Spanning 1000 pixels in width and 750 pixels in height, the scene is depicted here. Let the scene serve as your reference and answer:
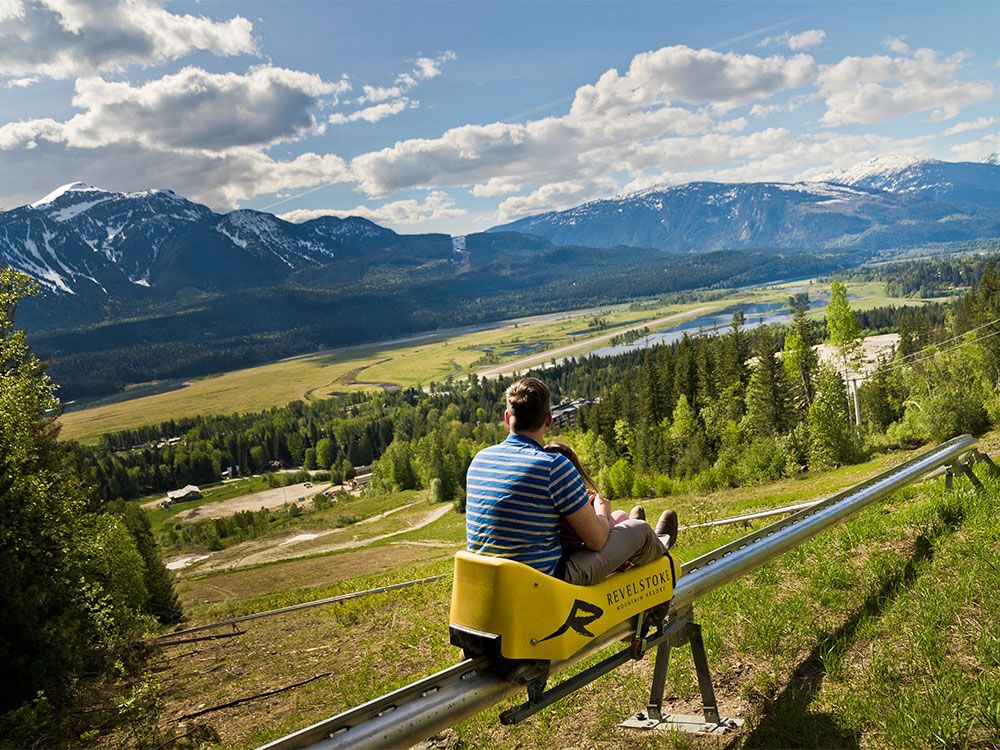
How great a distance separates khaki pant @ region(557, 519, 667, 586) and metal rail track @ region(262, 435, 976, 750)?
441 millimetres

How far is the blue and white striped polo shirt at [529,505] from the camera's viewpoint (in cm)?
399

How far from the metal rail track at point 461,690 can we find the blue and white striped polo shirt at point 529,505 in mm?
697

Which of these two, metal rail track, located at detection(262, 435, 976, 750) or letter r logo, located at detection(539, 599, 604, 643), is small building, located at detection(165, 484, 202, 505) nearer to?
metal rail track, located at detection(262, 435, 976, 750)

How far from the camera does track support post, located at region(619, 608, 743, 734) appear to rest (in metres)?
4.43

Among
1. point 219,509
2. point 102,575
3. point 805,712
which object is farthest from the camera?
point 219,509

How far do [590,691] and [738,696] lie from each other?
1551mm

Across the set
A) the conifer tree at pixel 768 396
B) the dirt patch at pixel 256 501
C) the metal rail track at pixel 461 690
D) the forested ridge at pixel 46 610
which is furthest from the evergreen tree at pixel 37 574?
the dirt patch at pixel 256 501

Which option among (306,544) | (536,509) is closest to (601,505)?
(536,509)

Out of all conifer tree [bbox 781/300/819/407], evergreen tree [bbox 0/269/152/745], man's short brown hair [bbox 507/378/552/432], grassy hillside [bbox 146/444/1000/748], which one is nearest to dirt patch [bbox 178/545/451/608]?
evergreen tree [bbox 0/269/152/745]

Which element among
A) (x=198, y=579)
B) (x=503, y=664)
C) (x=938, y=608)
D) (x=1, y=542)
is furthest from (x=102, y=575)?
(x=198, y=579)

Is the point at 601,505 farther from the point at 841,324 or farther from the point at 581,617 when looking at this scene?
the point at 841,324

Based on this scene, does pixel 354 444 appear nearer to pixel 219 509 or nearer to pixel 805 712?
pixel 219 509

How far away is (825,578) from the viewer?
237 inches

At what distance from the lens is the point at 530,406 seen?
14.1 ft
